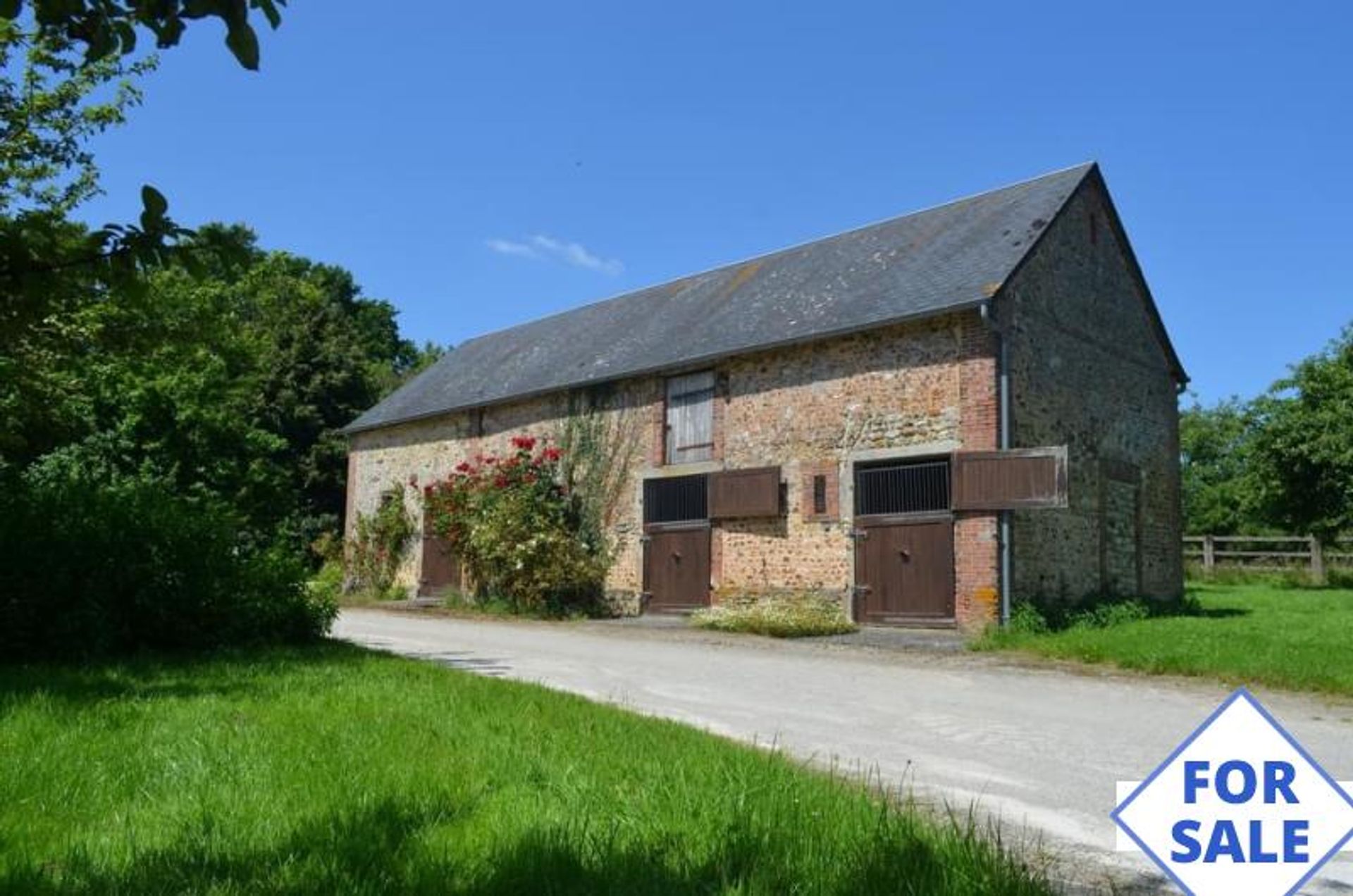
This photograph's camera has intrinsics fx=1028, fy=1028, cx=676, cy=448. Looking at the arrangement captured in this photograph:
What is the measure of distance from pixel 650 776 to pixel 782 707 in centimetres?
364

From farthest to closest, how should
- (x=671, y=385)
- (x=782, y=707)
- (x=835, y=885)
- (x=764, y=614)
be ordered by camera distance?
(x=671, y=385) < (x=764, y=614) < (x=782, y=707) < (x=835, y=885)

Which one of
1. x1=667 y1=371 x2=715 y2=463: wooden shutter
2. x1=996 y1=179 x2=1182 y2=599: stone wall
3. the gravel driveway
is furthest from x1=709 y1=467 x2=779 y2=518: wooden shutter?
x1=996 y1=179 x2=1182 y2=599: stone wall

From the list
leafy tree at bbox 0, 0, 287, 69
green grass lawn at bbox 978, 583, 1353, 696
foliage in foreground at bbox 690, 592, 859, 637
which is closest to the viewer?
leafy tree at bbox 0, 0, 287, 69

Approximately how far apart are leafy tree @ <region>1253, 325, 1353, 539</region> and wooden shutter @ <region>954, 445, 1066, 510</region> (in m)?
18.8

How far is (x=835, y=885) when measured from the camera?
129 inches

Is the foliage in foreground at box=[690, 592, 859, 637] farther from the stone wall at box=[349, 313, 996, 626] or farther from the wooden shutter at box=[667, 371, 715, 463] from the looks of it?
the wooden shutter at box=[667, 371, 715, 463]

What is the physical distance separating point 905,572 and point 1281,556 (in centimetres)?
2017

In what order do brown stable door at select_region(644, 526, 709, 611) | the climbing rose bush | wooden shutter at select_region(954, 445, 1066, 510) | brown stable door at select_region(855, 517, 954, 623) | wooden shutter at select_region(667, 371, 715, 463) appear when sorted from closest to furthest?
1. wooden shutter at select_region(954, 445, 1066, 510)
2. brown stable door at select_region(855, 517, 954, 623)
3. brown stable door at select_region(644, 526, 709, 611)
4. wooden shutter at select_region(667, 371, 715, 463)
5. the climbing rose bush

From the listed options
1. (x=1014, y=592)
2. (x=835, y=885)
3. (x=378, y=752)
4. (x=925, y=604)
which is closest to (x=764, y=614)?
(x=925, y=604)

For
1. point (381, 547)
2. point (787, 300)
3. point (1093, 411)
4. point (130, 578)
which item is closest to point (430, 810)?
point (130, 578)

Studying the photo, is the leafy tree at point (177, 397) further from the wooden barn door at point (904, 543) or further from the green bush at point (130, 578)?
the wooden barn door at point (904, 543)

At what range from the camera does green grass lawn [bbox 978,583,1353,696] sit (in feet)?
31.4

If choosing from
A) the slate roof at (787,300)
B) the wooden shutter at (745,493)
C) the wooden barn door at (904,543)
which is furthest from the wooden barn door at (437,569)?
the wooden barn door at (904,543)

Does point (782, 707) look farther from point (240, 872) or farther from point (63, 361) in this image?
point (63, 361)
